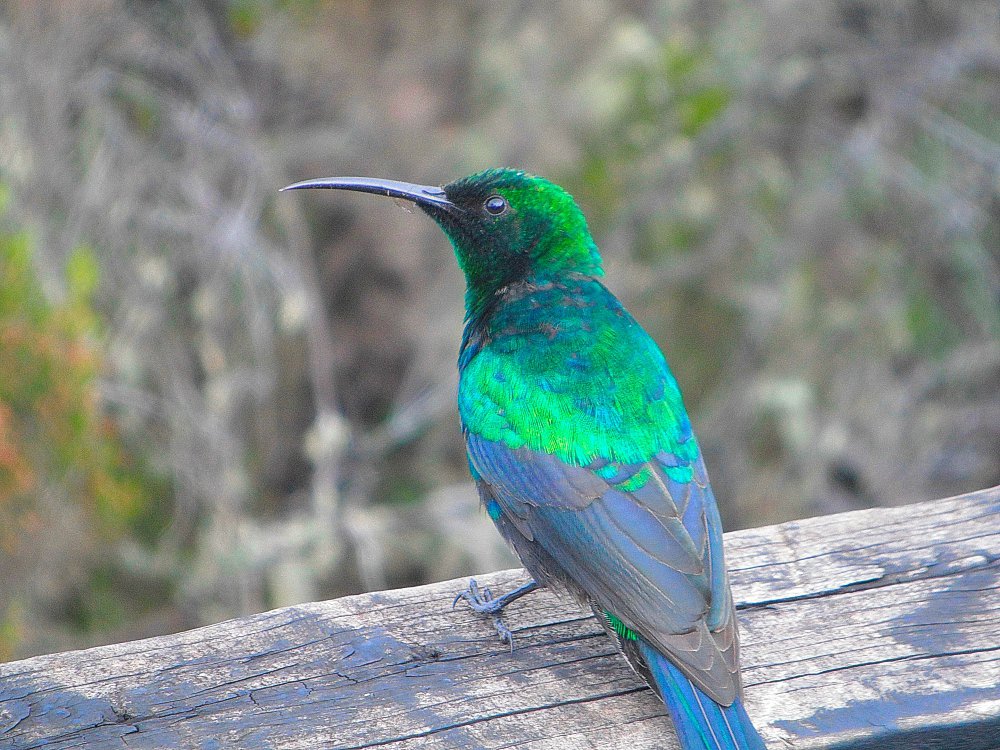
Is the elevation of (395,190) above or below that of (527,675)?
above

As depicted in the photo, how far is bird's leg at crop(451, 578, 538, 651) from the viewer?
2203mm

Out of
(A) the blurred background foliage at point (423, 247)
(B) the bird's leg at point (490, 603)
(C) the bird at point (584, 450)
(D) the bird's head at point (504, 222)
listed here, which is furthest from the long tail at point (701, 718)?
(A) the blurred background foliage at point (423, 247)

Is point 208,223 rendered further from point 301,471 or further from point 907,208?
point 907,208

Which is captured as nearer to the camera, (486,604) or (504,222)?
(486,604)

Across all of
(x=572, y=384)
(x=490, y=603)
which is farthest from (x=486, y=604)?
(x=572, y=384)

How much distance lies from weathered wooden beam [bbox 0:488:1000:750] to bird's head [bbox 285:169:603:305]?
45.7 inches

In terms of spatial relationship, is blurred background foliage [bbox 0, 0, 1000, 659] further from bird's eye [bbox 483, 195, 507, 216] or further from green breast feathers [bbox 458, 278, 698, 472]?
green breast feathers [bbox 458, 278, 698, 472]

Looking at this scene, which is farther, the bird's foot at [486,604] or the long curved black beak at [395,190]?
the long curved black beak at [395,190]

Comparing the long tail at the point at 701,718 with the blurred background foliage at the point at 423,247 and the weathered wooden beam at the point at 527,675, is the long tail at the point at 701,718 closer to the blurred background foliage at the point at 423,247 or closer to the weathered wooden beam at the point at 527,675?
the weathered wooden beam at the point at 527,675

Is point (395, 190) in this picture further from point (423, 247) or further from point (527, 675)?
point (423, 247)

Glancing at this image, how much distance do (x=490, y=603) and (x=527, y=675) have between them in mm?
288

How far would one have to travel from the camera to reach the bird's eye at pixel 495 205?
3.18 meters

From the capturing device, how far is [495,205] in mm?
3180

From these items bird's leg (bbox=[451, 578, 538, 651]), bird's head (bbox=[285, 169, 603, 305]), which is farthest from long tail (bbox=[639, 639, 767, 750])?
bird's head (bbox=[285, 169, 603, 305])
